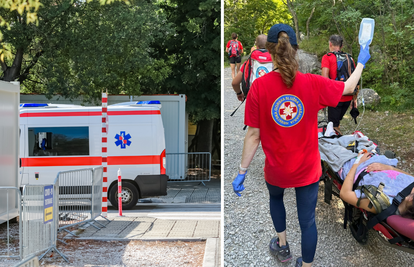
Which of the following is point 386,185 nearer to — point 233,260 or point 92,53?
point 233,260

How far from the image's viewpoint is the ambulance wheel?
34.7 ft

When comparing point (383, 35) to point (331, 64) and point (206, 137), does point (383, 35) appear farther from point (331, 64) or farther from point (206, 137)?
point (206, 137)

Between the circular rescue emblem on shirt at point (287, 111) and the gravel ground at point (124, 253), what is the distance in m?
3.22

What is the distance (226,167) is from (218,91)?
11.0m

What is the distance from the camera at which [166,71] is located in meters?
16.5

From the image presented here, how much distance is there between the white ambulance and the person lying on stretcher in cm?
695

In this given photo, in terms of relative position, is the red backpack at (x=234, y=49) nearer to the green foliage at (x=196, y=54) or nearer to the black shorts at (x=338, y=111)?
the black shorts at (x=338, y=111)

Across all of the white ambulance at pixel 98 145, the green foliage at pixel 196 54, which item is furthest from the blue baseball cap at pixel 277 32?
the green foliage at pixel 196 54

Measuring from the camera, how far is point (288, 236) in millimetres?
4555

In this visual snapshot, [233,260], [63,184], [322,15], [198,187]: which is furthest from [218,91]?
[233,260]

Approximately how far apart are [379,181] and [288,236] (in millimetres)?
1161

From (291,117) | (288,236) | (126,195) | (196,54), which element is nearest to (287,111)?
(291,117)

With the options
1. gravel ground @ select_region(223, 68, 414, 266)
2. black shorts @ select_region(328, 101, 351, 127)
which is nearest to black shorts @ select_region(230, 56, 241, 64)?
black shorts @ select_region(328, 101, 351, 127)

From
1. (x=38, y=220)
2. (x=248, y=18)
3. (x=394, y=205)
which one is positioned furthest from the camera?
(x=38, y=220)
